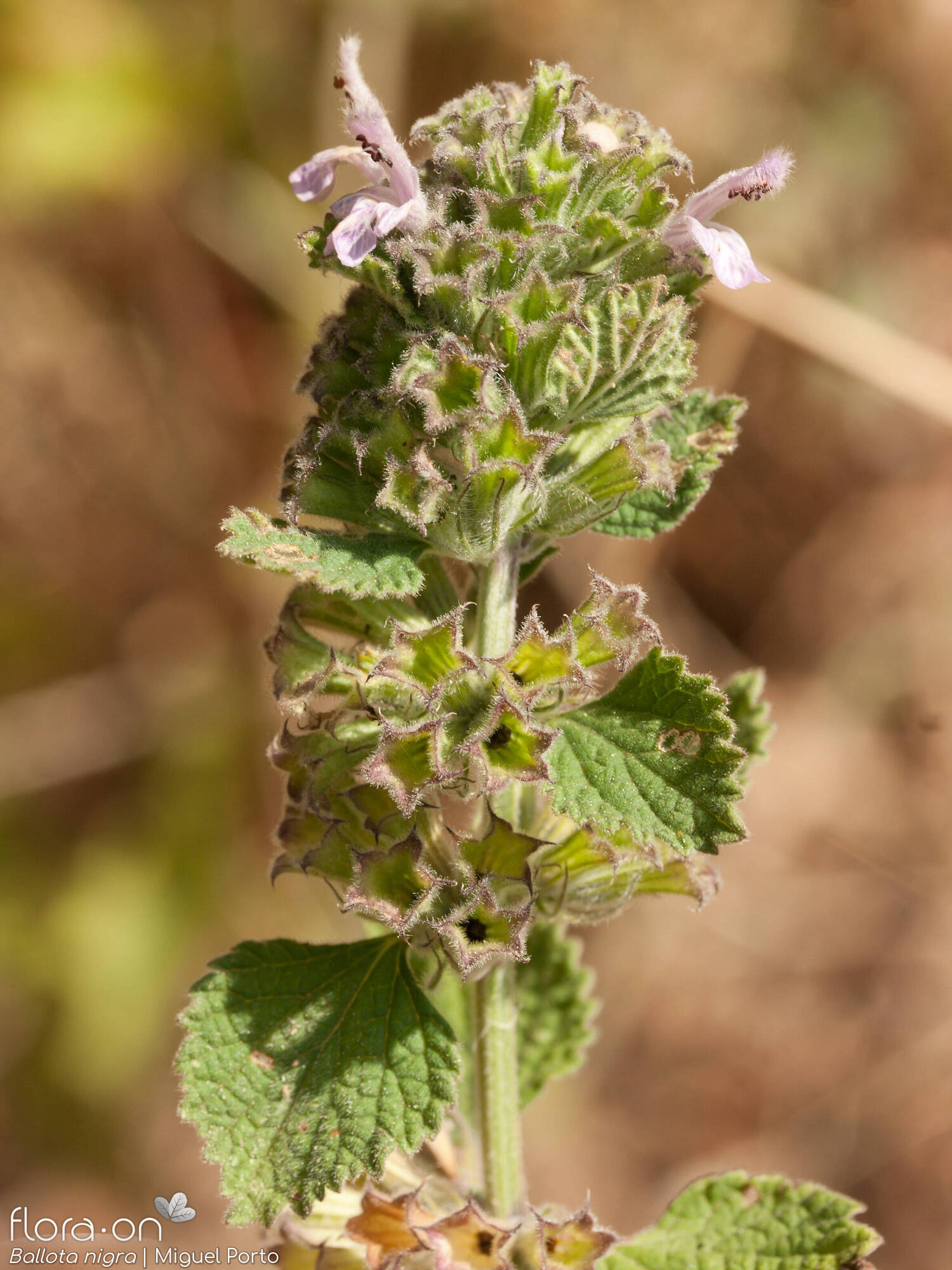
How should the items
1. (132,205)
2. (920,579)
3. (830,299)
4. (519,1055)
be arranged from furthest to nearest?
(920,579), (132,205), (830,299), (519,1055)

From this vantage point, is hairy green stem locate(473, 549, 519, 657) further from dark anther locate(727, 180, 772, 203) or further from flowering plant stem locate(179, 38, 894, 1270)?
dark anther locate(727, 180, 772, 203)

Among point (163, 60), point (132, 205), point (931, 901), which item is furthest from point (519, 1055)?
point (163, 60)

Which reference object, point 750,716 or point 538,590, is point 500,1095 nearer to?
point 750,716

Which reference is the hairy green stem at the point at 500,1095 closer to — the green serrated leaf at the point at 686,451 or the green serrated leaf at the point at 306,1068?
the green serrated leaf at the point at 306,1068

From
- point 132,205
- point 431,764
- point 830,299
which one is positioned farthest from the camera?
point 132,205

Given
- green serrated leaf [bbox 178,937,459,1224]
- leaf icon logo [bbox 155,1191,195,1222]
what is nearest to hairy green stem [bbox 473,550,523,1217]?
green serrated leaf [bbox 178,937,459,1224]

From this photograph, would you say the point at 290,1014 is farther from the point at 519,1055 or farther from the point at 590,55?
the point at 590,55
